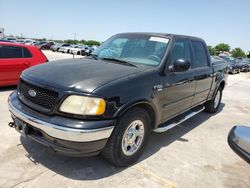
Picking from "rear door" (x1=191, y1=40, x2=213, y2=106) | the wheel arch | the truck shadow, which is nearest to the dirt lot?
the truck shadow

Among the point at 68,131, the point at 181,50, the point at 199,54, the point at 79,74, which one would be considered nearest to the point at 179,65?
the point at 181,50

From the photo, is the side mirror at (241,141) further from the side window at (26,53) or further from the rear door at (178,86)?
the side window at (26,53)

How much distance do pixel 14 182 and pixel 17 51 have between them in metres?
5.63

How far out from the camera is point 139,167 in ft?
11.3

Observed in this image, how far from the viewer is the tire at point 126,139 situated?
121 inches

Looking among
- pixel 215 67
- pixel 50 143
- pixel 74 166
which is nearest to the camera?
pixel 50 143

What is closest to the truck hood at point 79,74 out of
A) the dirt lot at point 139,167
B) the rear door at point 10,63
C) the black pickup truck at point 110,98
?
the black pickup truck at point 110,98

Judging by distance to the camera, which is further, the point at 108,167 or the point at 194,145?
the point at 194,145

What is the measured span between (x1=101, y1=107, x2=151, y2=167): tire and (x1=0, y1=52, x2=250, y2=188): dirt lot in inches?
6.0

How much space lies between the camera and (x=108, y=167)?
3371 millimetres

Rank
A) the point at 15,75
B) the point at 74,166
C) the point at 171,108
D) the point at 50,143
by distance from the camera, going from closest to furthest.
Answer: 1. the point at 50,143
2. the point at 74,166
3. the point at 171,108
4. the point at 15,75

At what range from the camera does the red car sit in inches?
283

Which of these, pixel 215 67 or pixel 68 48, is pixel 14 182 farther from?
pixel 68 48

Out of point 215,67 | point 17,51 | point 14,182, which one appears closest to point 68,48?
point 17,51
